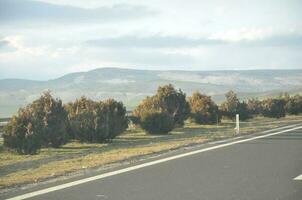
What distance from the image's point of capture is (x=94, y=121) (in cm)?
2722

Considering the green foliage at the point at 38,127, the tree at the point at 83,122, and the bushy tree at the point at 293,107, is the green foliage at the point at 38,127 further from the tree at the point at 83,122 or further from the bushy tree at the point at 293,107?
the bushy tree at the point at 293,107

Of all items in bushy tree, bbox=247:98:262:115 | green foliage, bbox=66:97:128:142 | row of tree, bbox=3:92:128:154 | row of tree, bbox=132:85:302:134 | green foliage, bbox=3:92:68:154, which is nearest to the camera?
green foliage, bbox=3:92:68:154

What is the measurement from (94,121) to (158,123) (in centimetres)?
587

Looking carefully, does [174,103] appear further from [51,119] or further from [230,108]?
[51,119]

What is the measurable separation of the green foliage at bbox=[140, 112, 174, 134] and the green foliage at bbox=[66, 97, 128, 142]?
3187 mm

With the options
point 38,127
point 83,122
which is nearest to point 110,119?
point 83,122

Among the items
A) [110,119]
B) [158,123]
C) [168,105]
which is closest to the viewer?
[110,119]

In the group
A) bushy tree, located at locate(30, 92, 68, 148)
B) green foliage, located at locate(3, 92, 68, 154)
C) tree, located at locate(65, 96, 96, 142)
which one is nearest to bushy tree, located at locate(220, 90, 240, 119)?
tree, located at locate(65, 96, 96, 142)

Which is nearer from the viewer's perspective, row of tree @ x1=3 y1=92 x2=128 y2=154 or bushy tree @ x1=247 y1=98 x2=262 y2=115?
row of tree @ x1=3 y1=92 x2=128 y2=154

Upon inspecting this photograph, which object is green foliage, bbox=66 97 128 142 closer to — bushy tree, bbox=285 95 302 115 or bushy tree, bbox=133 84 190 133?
bushy tree, bbox=133 84 190 133

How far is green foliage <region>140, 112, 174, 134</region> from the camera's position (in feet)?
106

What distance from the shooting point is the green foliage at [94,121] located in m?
26.9

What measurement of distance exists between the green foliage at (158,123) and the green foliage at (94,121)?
3187 millimetres

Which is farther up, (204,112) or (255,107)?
(255,107)
